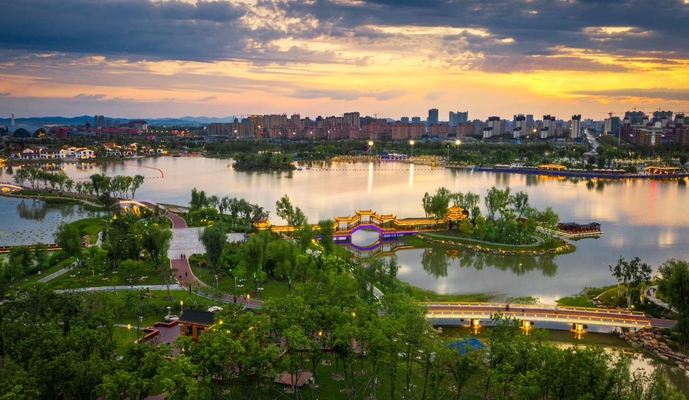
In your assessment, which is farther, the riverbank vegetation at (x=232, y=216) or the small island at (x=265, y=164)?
the small island at (x=265, y=164)

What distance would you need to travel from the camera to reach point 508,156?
3994 cm

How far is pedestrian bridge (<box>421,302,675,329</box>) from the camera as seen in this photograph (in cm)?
820

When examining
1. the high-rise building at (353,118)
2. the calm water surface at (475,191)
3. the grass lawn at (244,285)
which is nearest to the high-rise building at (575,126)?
the high-rise building at (353,118)

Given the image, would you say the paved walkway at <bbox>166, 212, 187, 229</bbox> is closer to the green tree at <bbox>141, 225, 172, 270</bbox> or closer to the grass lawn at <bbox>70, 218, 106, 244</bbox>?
the grass lawn at <bbox>70, 218, 106, 244</bbox>

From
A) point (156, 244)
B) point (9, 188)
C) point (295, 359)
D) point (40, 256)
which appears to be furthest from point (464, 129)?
point (295, 359)

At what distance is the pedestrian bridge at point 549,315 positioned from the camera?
8203 mm

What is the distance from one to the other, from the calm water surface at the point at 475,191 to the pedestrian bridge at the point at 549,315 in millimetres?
1416

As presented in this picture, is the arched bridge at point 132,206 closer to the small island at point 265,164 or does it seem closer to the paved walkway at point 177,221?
the paved walkway at point 177,221

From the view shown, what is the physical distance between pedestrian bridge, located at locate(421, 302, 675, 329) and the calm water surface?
142 centimetres

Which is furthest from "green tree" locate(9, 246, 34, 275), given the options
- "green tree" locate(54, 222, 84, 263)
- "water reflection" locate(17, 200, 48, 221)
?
"water reflection" locate(17, 200, 48, 221)

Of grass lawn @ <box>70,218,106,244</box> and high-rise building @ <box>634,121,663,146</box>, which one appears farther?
high-rise building @ <box>634,121,663,146</box>

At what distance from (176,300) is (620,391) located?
6.61 m

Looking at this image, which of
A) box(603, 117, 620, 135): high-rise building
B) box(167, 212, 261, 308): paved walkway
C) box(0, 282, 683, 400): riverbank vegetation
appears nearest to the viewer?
box(0, 282, 683, 400): riverbank vegetation

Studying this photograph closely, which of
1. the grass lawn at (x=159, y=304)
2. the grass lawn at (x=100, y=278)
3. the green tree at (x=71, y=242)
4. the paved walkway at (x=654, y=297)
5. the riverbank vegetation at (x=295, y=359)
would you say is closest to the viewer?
the riverbank vegetation at (x=295, y=359)
